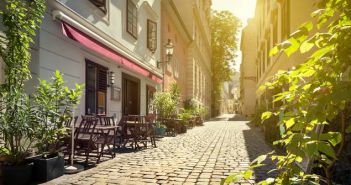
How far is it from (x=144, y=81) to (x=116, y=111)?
361cm

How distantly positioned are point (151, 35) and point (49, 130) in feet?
32.4

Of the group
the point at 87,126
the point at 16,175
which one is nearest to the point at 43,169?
the point at 16,175

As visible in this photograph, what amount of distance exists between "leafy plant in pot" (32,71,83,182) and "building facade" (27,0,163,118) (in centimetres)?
109

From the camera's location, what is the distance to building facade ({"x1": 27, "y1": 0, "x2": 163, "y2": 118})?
21.0ft

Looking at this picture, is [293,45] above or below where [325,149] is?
above

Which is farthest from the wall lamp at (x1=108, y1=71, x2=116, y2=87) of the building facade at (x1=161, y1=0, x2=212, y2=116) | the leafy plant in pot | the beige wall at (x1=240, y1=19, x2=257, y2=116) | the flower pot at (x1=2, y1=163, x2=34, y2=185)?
the beige wall at (x1=240, y1=19, x2=257, y2=116)

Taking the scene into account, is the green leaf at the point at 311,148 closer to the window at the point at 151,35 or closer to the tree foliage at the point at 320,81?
the tree foliage at the point at 320,81

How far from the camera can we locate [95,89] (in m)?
8.75

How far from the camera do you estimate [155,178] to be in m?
5.03

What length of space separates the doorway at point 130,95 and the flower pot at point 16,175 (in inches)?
271

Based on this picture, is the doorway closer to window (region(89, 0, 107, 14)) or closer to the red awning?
the red awning

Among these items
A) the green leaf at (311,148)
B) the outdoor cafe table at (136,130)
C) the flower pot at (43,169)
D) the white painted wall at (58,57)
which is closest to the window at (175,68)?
the white painted wall at (58,57)

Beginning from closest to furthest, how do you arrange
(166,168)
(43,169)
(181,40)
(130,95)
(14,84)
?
(14,84)
(43,169)
(166,168)
(130,95)
(181,40)

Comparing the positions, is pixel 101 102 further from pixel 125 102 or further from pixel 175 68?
pixel 175 68
